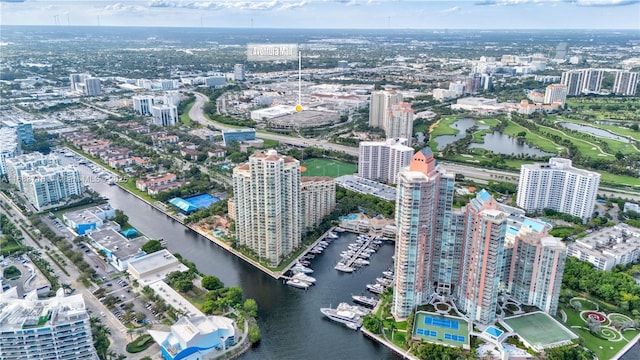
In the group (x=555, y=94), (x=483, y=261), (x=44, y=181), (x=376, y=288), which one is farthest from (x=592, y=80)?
(x=44, y=181)

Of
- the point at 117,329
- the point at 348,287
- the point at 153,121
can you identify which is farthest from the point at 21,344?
the point at 153,121

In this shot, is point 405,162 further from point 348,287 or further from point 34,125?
point 34,125

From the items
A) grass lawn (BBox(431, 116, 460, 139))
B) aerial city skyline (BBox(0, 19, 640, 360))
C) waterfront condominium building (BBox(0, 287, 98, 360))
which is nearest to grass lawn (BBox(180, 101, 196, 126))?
aerial city skyline (BBox(0, 19, 640, 360))

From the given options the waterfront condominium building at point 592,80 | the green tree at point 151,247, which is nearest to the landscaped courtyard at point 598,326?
the green tree at point 151,247

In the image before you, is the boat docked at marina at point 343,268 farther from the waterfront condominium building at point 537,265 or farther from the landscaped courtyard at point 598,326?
the landscaped courtyard at point 598,326

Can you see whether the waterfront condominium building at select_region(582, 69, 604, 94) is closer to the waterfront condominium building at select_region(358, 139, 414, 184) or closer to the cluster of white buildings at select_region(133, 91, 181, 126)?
the waterfront condominium building at select_region(358, 139, 414, 184)

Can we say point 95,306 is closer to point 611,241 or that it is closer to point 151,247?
point 151,247

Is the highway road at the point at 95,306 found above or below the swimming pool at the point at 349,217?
below
